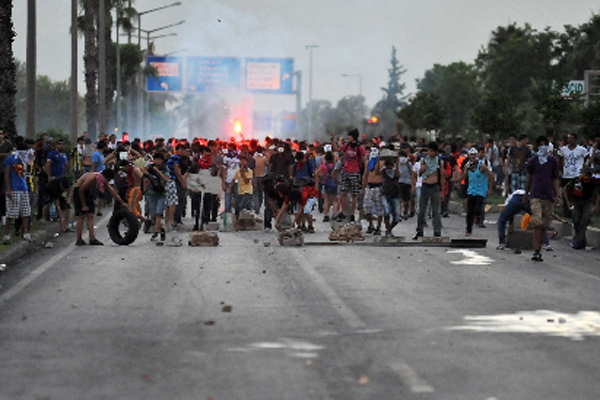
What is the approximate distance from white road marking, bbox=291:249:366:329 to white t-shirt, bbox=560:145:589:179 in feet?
26.9

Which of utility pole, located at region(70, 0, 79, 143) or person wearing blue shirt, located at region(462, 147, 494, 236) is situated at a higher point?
utility pole, located at region(70, 0, 79, 143)

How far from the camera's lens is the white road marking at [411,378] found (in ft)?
23.8

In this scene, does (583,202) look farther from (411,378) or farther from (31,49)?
(31,49)

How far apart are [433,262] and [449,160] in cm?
1147

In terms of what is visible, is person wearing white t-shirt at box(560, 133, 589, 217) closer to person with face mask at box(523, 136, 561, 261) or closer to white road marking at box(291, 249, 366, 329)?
person with face mask at box(523, 136, 561, 261)

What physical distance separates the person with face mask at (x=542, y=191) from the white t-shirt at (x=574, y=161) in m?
6.28

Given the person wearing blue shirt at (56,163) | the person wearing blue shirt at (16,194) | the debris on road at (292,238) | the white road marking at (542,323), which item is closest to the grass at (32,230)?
the person wearing blue shirt at (16,194)

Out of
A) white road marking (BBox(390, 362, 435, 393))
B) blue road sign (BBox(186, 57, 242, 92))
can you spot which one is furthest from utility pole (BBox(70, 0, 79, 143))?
blue road sign (BBox(186, 57, 242, 92))

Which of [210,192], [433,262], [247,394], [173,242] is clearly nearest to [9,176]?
[173,242]

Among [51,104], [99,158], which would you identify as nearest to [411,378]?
[99,158]

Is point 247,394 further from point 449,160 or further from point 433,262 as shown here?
point 449,160

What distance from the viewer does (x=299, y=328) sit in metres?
9.81

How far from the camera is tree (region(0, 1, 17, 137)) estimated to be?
2645 centimetres

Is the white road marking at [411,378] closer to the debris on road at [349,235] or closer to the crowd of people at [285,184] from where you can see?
the crowd of people at [285,184]
